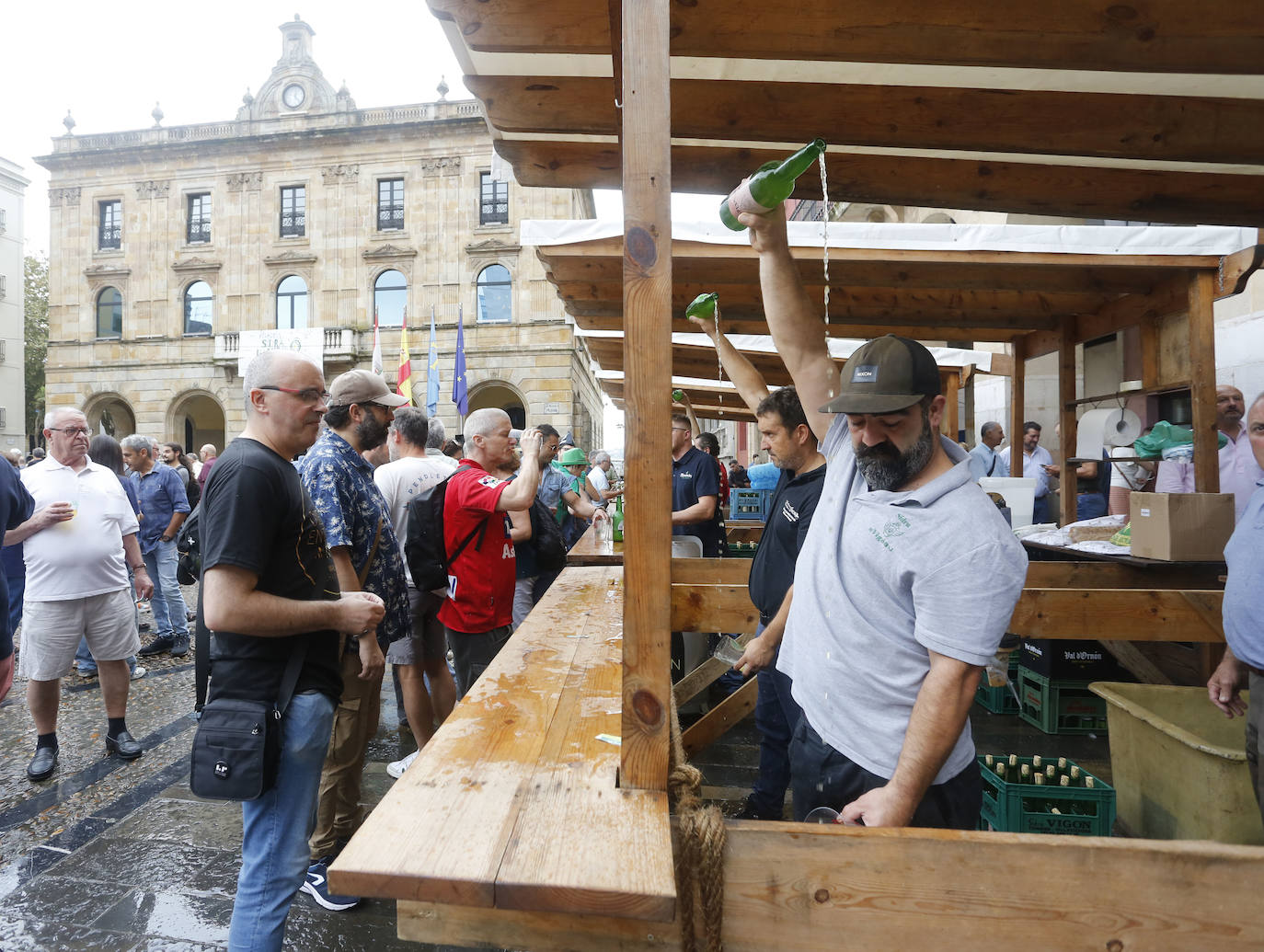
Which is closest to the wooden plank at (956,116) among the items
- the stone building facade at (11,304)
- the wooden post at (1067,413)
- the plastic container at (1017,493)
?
the wooden post at (1067,413)

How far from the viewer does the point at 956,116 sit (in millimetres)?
2199

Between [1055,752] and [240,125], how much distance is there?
3404cm

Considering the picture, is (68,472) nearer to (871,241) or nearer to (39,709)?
(39,709)

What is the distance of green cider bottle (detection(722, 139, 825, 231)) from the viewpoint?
1.81 m

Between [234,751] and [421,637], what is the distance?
6.91 feet

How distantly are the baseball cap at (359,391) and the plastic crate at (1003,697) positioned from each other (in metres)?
4.32

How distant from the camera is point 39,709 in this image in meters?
4.11

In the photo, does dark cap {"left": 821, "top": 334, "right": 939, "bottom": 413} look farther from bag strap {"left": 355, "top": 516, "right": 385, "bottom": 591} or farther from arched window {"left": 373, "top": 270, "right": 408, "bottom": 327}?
arched window {"left": 373, "top": 270, "right": 408, "bottom": 327}

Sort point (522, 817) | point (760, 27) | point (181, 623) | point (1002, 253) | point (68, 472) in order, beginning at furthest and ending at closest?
point (181, 623), point (68, 472), point (1002, 253), point (760, 27), point (522, 817)

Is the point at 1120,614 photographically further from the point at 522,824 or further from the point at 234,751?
the point at 234,751

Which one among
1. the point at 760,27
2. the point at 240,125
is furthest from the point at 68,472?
the point at 240,125

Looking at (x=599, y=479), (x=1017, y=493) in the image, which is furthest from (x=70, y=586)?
(x=599, y=479)

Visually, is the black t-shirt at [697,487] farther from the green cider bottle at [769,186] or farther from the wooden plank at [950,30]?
the wooden plank at [950,30]

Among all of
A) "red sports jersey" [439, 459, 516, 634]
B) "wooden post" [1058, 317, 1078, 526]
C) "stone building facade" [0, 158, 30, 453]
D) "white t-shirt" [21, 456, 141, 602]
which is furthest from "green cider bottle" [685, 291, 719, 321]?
"stone building facade" [0, 158, 30, 453]
